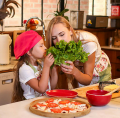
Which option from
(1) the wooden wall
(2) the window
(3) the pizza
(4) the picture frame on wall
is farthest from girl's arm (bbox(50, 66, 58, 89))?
(1) the wooden wall

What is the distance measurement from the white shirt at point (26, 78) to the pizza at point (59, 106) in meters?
0.43

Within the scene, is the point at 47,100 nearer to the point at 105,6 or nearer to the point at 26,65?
the point at 26,65

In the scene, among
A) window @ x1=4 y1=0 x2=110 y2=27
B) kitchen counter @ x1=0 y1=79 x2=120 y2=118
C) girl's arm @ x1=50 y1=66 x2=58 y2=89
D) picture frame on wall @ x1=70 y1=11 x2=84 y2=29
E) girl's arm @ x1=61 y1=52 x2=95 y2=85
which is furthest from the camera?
picture frame on wall @ x1=70 y1=11 x2=84 y2=29

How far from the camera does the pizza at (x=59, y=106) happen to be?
49.4 inches

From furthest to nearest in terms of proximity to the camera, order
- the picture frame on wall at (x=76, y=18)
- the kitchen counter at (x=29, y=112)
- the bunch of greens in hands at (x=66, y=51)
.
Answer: the picture frame on wall at (x=76, y=18) → the bunch of greens in hands at (x=66, y=51) → the kitchen counter at (x=29, y=112)

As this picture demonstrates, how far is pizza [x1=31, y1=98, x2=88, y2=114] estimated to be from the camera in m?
1.26

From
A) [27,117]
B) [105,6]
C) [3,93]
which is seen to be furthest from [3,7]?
[105,6]

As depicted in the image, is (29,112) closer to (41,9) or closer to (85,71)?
(85,71)

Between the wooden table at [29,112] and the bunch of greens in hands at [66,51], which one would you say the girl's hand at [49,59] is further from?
the wooden table at [29,112]

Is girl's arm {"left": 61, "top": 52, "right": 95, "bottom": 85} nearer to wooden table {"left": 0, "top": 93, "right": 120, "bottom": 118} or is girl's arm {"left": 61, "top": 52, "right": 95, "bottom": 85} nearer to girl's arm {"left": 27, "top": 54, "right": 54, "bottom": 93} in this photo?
girl's arm {"left": 27, "top": 54, "right": 54, "bottom": 93}

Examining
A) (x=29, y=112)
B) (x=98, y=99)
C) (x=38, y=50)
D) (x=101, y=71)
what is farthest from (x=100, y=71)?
(x=29, y=112)

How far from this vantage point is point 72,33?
2.16m

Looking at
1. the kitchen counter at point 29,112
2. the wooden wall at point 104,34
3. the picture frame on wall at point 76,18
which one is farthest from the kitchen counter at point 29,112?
the wooden wall at point 104,34

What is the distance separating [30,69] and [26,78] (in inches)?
3.6
